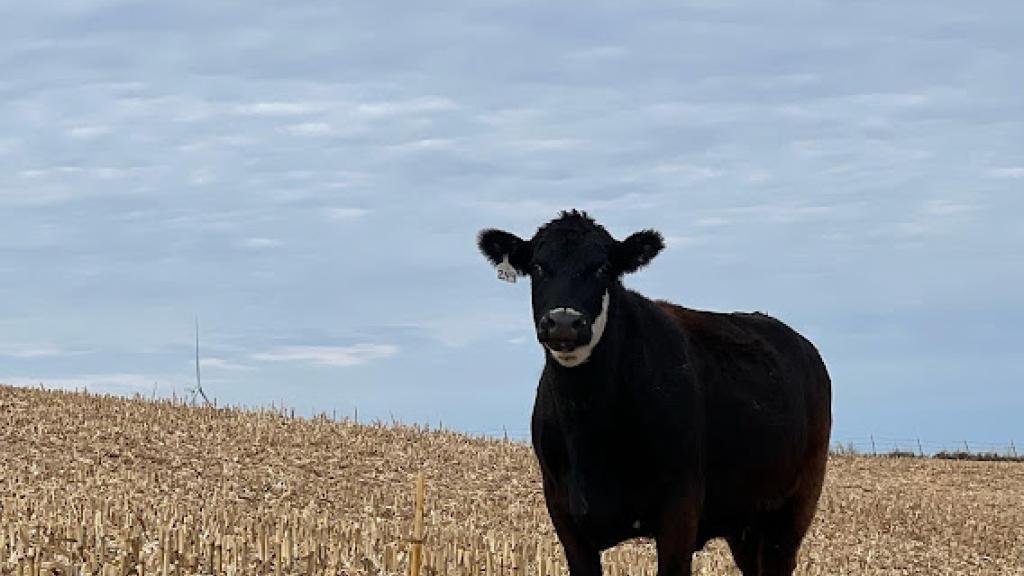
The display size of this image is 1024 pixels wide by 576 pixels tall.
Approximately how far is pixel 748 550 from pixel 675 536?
275cm

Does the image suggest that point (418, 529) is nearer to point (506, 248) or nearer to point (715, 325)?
point (506, 248)

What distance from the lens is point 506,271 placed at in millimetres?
9727

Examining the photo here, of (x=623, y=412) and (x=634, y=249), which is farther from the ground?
(x=634, y=249)

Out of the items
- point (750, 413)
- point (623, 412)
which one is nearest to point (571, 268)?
point (623, 412)

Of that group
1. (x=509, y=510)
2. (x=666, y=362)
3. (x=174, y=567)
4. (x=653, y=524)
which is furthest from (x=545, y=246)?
(x=509, y=510)

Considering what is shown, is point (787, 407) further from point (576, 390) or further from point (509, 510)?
point (509, 510)

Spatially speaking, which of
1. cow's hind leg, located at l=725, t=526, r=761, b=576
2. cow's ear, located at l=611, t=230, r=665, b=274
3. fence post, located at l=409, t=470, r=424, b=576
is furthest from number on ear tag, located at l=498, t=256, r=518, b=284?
cow's hind leg, located at l=725, t=526, r=761, b=576

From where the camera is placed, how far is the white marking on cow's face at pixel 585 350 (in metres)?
9.00

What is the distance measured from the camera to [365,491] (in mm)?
23016

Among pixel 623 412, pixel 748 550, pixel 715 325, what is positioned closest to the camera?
pixel 623 412

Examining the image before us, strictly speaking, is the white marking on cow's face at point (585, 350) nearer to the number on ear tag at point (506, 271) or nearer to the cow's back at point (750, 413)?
the number on ear tag at point (506, 271)

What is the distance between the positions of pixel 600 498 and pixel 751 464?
5.38ft

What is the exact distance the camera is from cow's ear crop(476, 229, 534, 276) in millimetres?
9648

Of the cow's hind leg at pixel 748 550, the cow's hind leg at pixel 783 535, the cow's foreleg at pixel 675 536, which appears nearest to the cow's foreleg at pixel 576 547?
the cow's foreleg at pixel 675 536
